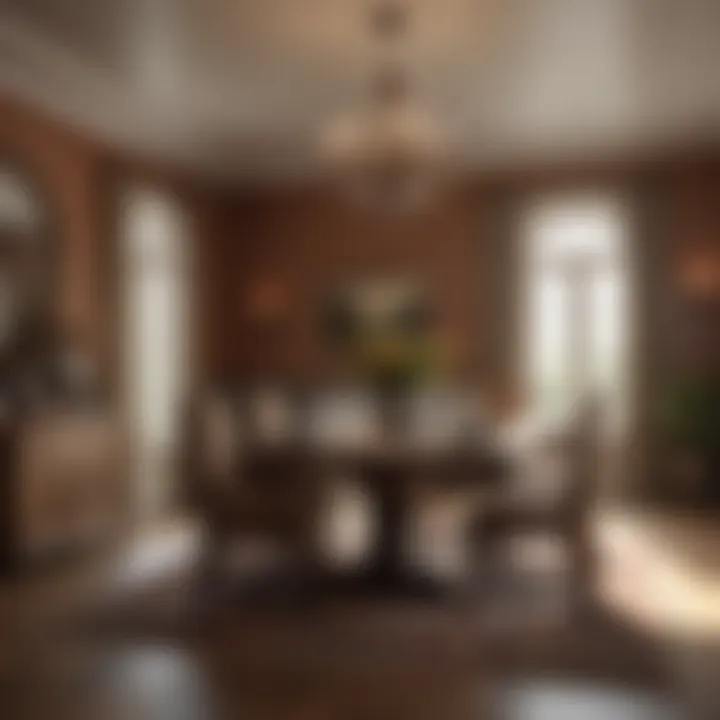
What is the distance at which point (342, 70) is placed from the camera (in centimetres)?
503

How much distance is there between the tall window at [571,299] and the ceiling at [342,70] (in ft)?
2.02

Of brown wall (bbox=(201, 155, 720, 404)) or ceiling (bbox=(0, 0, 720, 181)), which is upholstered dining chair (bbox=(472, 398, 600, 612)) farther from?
brown wall (bbox=(201, 155, 720, 404))

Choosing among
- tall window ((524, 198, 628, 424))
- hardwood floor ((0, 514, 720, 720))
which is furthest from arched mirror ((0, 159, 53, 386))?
tall window ((524, 198, 628, 424))

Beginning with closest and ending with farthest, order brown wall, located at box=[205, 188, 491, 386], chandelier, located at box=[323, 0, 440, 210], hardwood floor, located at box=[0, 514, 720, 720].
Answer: hardwood floor, located at box=[0, 514, 720, 720]
chandelier, located at box=[323, 0, 440, 210]
brown wall, located at box=[205, 188, 491, 386]

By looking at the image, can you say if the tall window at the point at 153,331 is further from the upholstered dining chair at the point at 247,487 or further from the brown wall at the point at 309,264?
the upholstered dining chair at the point at 247,487

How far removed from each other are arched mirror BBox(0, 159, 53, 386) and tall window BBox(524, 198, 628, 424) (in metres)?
3.83

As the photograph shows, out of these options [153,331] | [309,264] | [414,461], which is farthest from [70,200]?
[414,461]

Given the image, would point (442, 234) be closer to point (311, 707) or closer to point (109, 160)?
point (109, 160)

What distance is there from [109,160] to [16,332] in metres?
1.69

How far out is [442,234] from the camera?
739 cm

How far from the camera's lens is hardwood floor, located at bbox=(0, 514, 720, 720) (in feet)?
9.36

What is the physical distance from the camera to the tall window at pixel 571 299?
709cm

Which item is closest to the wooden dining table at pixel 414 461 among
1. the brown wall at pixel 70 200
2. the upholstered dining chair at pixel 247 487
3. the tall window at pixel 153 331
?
the upholstered dining chair at pixel 247 487

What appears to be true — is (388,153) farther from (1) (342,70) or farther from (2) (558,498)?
(2) (558,498)
